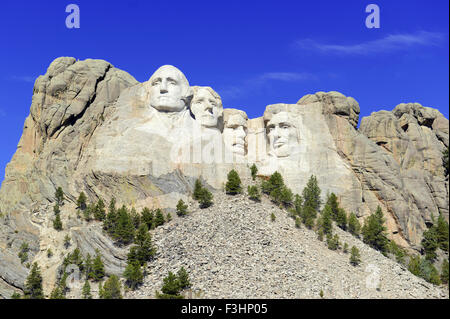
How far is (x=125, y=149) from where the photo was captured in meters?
56.5

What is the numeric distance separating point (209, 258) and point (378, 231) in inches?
437

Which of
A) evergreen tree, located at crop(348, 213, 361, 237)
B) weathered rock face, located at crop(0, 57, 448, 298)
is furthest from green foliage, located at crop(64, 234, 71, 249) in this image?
evergreen tree, located at crop(348, 213, 361, 237)

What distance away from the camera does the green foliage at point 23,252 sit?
52312 millimetres

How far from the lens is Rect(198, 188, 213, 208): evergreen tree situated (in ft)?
180

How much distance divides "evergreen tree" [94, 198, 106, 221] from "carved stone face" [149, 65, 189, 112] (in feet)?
24.7

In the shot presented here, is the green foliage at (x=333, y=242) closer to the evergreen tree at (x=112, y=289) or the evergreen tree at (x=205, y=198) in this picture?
the evergreen tree at (x=205, y=198)

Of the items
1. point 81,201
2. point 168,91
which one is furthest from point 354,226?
point 81,201

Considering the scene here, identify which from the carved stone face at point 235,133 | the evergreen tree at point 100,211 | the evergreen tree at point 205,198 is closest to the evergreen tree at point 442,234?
the carved stone face at point 235,133

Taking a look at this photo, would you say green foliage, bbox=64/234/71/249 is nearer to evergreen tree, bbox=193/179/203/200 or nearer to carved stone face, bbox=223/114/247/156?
evergreen tree, bbox=193/179/203/200

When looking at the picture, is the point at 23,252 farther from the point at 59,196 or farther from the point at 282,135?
the point at 282,135
